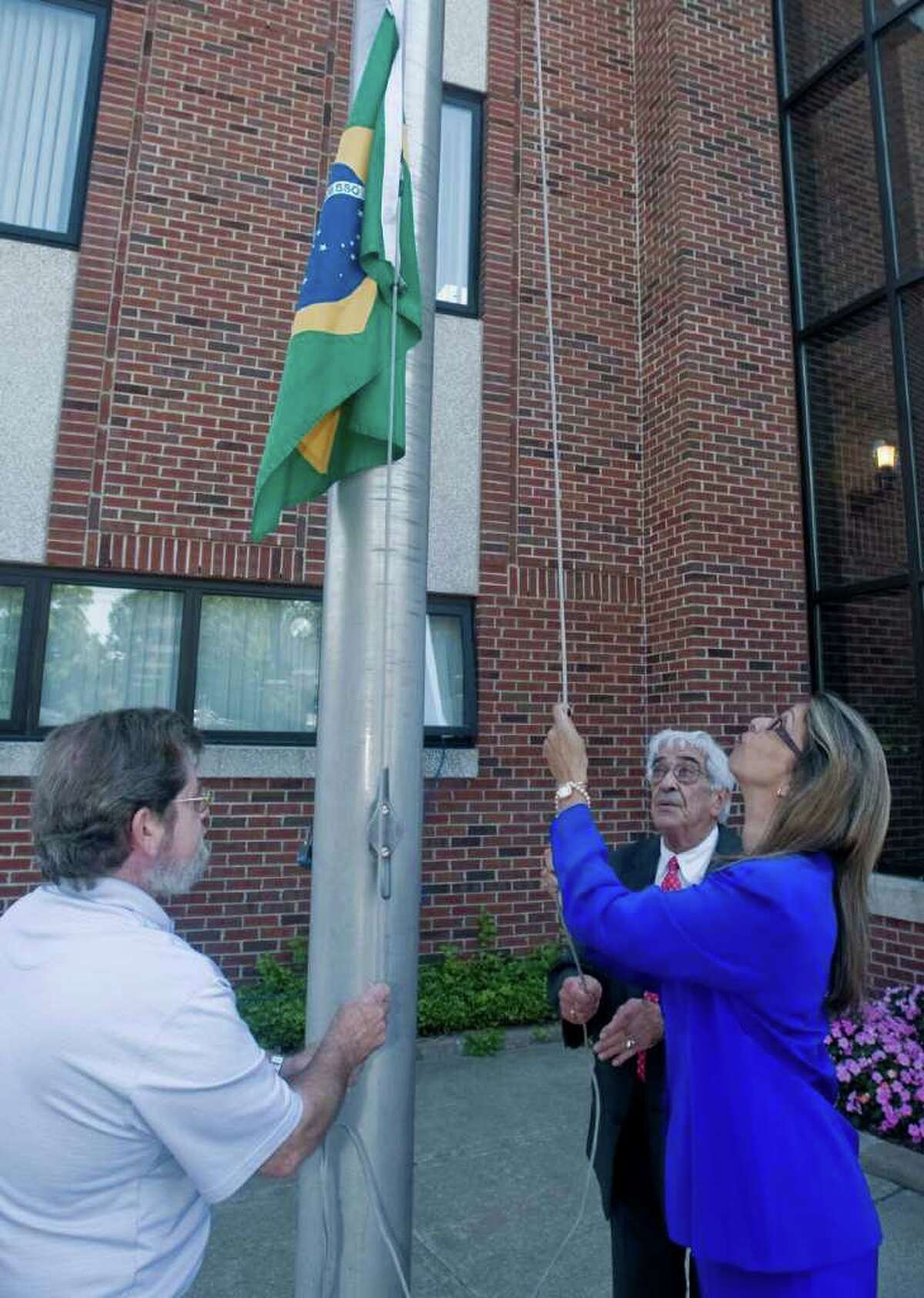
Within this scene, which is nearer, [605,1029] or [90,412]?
[605,1029]

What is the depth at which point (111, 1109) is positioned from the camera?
4.82ft

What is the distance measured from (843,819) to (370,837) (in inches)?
41.9

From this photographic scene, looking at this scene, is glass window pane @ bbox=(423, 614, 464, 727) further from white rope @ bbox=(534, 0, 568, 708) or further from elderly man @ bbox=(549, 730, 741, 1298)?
elderly man @ bbox=(549, 730, 741, 1298)

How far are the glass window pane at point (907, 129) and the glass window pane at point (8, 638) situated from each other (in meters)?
6.25

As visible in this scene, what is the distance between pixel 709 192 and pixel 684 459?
2186mm

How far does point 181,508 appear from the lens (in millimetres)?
5859

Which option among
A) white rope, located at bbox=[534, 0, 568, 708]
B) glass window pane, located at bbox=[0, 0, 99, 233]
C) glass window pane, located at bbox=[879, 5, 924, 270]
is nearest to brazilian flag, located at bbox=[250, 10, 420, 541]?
white rope, located at bbox=[534, 0, 568, 708]

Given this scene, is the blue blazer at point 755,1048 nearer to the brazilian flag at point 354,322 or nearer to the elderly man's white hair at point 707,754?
the elderly man's white hair at point 707,754

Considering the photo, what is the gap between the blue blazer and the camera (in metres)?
1.78

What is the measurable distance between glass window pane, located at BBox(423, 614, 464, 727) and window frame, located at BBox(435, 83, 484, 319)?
7.89ft

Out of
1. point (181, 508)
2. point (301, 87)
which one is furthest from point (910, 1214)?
point (301, 87)

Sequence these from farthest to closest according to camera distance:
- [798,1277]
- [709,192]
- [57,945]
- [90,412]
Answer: [709,192] < [90,412] < [798,1277] < [57,945]

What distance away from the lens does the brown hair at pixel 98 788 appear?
170cm

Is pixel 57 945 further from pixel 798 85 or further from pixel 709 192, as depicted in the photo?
pixel 798 85
